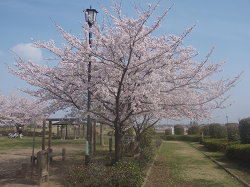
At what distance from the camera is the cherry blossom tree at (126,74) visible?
6.51 metres

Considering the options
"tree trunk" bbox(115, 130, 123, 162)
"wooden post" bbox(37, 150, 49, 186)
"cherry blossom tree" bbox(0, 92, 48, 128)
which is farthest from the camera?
"cherry blossom tree" bbox(0, 92, 48, 128)

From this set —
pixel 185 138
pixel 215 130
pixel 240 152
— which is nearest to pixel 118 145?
pixel 240 152

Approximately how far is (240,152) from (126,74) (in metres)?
7.08

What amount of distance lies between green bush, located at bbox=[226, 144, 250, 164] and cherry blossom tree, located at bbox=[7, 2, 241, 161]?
232 cm

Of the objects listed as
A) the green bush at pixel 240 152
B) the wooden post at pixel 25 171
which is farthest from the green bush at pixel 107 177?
the green bush at pixel 240 152

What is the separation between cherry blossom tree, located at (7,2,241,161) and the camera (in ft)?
21.4

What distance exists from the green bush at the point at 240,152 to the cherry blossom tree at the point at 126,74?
2323mm

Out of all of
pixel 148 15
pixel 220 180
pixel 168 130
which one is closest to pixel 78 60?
pixel 148 15

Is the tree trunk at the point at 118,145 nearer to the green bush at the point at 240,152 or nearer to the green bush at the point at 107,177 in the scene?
the green bush at the point at 107,177

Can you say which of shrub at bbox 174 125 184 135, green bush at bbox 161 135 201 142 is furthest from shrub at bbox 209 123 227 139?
shrub at bbox 174 125 184 135

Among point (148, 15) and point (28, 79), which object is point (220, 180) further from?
point (28, 79)

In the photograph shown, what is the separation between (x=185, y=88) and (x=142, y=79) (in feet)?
7.40

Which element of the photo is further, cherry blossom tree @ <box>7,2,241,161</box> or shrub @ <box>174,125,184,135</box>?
shrub @ <box>174,125,184,135</box>

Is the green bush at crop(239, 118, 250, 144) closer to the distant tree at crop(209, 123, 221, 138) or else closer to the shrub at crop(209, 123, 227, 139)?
the shrub at crop(209, 123, 227, 139)
